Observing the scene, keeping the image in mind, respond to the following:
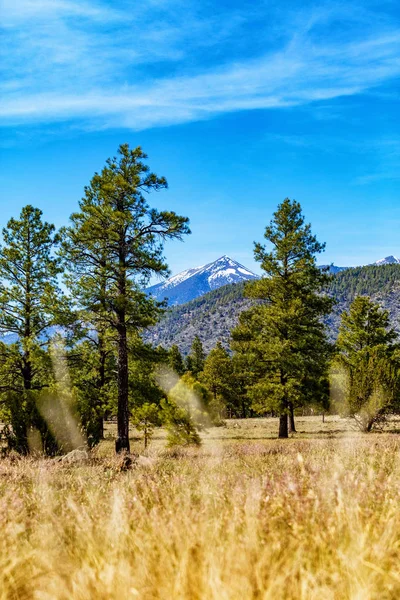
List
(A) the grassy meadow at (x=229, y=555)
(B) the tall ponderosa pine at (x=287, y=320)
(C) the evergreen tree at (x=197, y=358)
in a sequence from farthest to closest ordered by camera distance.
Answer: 1. (C) the evergreen tree at (x=197, y=358)
2. (B) the tall ponderosa pine at (x=287, y=320)
3. (A) the grassy meadow at (x=229, y=555)

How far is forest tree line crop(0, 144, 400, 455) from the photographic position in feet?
51.5

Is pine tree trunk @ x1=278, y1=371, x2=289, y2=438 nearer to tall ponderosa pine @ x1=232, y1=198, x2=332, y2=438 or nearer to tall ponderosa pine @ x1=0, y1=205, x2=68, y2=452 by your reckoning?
tall ponderosa pine @ x1=232, y1=198, x2=332, y2=438

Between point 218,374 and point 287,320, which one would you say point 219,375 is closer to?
point 218,374

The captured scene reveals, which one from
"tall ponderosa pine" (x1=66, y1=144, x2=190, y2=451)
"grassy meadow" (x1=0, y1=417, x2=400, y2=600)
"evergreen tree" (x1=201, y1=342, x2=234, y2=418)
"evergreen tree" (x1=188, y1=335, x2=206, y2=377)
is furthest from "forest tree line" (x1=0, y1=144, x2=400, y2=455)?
"evergreen tree" (x1=188, y1=335, x2=206, y2=377)

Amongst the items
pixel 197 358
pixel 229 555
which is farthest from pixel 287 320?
pixel 197 358

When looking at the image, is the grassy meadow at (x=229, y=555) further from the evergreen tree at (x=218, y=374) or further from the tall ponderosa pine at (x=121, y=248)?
the evergreen tree at (x=218, y=374)

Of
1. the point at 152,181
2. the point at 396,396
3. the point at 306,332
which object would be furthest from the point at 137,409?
the point at 396,396

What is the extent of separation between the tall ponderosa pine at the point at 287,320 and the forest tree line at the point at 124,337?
2.6 inches

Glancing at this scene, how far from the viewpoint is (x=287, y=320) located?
24.7 meters

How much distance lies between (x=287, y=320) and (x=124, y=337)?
450 inches

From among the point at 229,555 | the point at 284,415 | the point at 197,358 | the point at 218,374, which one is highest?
the point at 229,555

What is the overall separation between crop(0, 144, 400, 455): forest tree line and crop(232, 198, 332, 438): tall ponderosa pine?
67mm

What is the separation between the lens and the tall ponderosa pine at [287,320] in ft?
79.9

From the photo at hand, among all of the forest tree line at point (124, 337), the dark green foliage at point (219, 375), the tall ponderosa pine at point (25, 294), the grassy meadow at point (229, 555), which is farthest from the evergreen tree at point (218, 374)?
the grassy meadow at point (229, 555)
